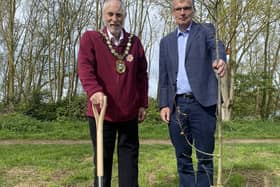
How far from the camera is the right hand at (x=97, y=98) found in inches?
123

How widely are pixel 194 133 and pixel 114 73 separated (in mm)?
835

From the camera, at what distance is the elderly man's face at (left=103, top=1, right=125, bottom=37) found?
10.8ft

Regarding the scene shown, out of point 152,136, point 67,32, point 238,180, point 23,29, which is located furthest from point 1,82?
point 238,180

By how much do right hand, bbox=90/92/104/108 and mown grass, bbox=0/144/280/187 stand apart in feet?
6.28

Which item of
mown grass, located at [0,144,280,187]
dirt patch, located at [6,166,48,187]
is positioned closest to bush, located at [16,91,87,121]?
mown grass, located at [0,144,280,187]

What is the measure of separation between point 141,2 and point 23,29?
20.7ft

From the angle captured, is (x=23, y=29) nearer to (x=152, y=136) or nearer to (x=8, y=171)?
(x=152, y=136)

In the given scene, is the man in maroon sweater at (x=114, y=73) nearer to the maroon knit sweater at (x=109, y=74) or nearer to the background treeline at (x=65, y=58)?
the maroon knit sweater at (x=109, y=74)

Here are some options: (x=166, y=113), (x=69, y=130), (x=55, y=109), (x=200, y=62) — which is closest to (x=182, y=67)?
(x=200, y=62)

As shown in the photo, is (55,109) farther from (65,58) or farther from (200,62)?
(200,62)

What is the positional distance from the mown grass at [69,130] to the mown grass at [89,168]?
14.4ft

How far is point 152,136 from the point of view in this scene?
11.9 m

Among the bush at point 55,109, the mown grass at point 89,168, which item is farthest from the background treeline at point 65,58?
the mown grass at point 89,168

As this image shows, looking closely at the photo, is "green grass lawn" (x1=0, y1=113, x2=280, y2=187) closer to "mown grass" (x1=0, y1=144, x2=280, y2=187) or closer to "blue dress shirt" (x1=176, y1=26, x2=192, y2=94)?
"mown grass" (x1=0, y1=144, x2=280, y2=187)
